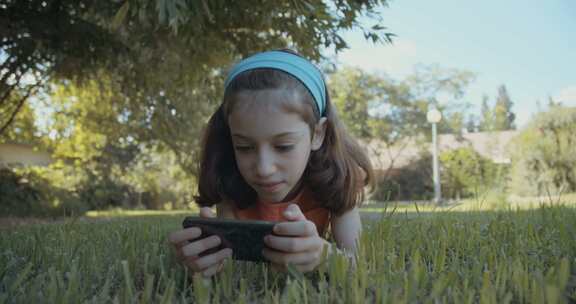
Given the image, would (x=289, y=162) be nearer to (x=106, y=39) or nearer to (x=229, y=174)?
(x=229, y=174)

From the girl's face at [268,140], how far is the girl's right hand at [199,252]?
0.41 metres

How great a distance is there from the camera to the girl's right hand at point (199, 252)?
1.48 metres

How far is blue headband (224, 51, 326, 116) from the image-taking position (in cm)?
211

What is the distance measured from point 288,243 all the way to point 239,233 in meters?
0.17

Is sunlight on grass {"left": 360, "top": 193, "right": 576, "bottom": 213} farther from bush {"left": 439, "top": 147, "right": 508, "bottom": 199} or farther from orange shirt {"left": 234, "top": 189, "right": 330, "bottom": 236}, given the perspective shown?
bush {"left": 439, "top": 147, "right": 508, "bottom": 199}

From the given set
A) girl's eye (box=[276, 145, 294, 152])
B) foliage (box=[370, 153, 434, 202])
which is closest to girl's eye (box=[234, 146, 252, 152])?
girl's eye (box=[276, 145, 294, 152])

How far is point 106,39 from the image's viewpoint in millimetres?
7574

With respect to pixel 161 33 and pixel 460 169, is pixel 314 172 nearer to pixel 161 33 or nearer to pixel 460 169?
pixel 161 33

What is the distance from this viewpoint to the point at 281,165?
188cm

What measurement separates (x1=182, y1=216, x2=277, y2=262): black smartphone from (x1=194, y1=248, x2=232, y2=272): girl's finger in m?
0.04

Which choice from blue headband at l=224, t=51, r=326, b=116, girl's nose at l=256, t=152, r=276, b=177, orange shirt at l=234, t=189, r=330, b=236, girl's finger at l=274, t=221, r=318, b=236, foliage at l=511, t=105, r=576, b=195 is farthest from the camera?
foliage at l=511, t=105, r=576, b=195

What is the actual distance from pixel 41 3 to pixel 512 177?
17037 millimetres

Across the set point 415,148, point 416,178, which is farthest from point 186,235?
point 415,148

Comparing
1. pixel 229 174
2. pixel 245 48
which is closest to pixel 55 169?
pixel 245 48
